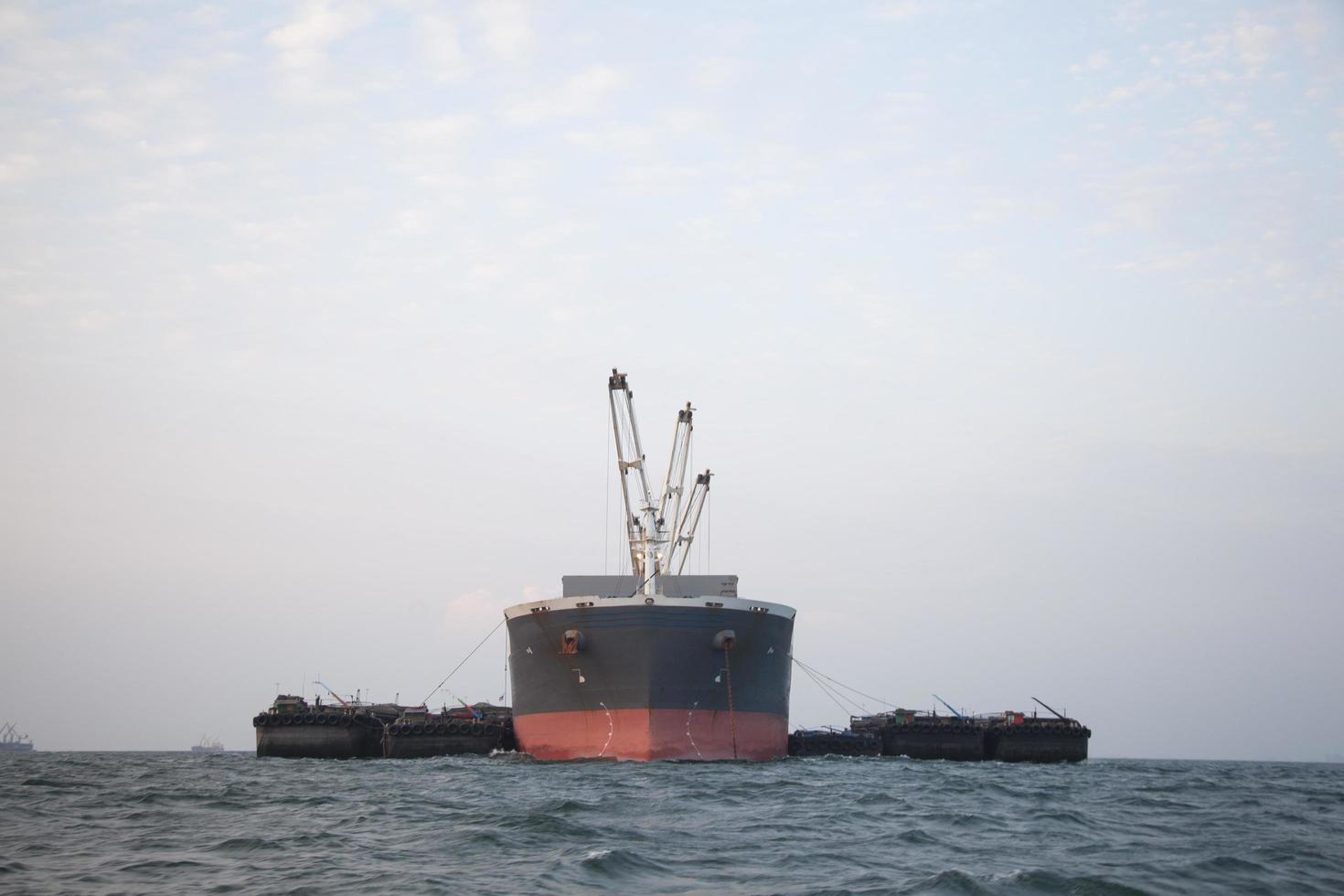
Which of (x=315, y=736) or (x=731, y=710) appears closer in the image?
(x=731, y=710)

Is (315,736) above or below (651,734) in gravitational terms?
below

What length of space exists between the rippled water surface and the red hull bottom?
2922mm

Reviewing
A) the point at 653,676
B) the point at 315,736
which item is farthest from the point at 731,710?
the point at 315,736

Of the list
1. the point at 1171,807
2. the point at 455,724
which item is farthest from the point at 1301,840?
the point at 455,724

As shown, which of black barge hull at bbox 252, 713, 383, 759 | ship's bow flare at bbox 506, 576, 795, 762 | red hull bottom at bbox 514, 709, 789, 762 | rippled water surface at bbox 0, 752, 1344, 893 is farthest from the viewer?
black barge hull at bbox 252, 713, 383, 759

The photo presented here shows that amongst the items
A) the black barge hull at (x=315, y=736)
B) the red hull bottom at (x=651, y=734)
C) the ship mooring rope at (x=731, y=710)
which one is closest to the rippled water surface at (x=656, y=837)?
the red hull bottom at (x=651, y=734)

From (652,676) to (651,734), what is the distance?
6.78ft

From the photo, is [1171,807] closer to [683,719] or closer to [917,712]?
[683,719]

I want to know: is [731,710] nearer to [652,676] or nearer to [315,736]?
[652,676]

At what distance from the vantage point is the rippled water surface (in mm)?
17672

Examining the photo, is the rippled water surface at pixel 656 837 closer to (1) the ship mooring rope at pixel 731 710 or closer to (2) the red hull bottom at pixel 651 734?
(2) the red hull bottom at pixel 651 734

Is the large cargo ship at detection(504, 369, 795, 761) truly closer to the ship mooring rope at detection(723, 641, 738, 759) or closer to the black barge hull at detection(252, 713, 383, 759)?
the ship mooring rope at detection(723, 641, 738, 759)

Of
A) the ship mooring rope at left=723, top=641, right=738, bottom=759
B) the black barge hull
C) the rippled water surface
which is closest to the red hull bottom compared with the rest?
A: the ship mooring rope at left=723, top=641, right=738, bottom=759

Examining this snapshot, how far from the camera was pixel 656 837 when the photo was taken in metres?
22.1
